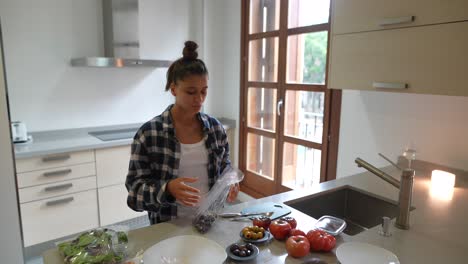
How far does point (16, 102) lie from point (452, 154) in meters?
3.10

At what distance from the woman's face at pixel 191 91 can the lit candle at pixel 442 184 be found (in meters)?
1.22

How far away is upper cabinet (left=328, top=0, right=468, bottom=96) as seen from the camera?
4.27ft

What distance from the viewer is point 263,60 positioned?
10.3 feet

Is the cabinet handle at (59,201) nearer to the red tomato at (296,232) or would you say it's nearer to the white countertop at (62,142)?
the white countertop at (62,142)

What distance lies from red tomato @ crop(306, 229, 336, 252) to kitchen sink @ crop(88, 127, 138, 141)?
2.11m

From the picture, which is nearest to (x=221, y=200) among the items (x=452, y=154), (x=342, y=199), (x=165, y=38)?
(x=342, y=199)

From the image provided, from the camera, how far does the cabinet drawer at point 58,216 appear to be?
7.65 feet

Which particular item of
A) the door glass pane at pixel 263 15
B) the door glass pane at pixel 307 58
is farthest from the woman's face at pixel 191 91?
the door glass pane at pixel 263 15

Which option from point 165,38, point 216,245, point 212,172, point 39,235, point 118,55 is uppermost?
point 165,38

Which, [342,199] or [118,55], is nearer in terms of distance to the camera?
[342,199]

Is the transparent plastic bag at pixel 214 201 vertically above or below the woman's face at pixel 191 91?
below

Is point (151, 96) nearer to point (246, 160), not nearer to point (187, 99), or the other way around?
point (246, 160)

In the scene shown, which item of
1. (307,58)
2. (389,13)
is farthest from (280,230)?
(307,58)

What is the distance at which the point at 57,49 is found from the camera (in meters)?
2.78
